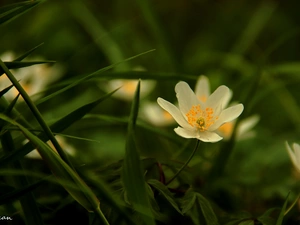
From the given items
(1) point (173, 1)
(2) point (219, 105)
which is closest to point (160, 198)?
(2) point (219, 105)

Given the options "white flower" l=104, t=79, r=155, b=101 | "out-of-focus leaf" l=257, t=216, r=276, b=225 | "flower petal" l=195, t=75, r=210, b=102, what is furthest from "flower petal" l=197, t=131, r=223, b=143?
"white flower" l=104, t=79, r=155, b=101

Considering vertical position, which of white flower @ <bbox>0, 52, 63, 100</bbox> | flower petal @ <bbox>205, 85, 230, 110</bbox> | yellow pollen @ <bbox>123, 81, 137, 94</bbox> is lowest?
flower petal @ <bbox>205, 85, 230, 110</bbox>

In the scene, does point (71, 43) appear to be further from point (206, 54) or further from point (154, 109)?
point (154, 109)

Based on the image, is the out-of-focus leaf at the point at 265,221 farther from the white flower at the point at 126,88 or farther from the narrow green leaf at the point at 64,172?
the white flower at the point at 126,88

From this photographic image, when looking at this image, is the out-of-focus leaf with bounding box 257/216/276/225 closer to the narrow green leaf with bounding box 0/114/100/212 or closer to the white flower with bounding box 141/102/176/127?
the narrow green leaf with bounding box 0/114/100/212

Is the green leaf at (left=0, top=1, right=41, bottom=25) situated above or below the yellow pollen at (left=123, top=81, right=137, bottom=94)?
below

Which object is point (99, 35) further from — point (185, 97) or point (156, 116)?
point (185, 97)
